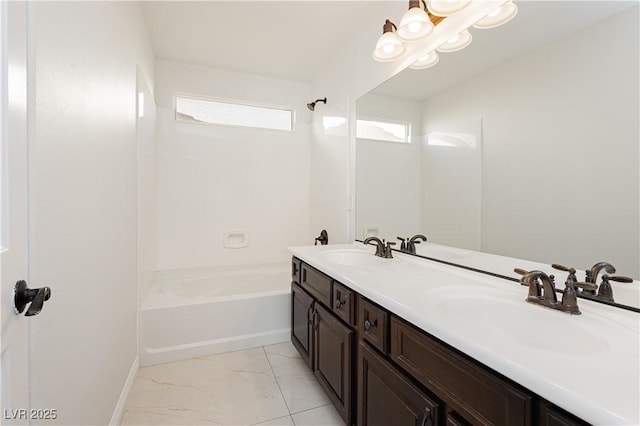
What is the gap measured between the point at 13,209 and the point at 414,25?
185 cm

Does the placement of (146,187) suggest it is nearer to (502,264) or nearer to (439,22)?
(439,22)

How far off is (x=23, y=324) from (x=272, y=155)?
2.73 m

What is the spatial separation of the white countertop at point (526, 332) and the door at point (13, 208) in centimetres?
102

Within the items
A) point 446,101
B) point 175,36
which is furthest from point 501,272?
point 175,36

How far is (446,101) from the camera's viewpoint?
1606 mm

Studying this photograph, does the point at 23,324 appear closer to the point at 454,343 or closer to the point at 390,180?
the point at 454,343

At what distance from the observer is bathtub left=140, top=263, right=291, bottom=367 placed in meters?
2.10

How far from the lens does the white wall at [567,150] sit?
943 millimetres

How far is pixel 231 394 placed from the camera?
177 centimetres

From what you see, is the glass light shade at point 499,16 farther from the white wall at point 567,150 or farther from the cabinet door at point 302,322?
the cabinet door at point 302,322

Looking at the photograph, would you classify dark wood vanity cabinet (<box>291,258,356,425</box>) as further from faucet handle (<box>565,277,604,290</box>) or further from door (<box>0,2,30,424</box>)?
door (<box>0,2,30,424</box>)

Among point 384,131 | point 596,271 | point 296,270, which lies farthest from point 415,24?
point 296,270

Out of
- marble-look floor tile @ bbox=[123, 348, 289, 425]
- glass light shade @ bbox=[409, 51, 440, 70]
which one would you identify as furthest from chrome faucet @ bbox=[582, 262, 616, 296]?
marble-look floor tile @ bbox=[123, 348, 289, 425]

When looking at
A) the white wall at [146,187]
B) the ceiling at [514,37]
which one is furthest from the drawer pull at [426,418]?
the white wall at [146,187]
